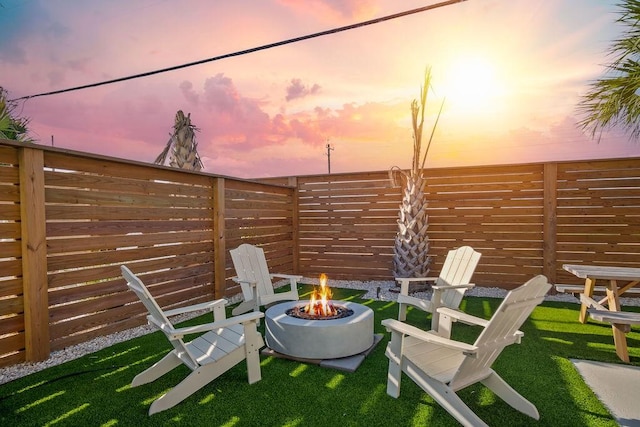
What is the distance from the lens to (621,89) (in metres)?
5.26

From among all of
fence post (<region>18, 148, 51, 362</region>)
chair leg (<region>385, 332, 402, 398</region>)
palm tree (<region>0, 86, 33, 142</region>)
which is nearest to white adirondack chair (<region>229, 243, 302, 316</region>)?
fence post (<region>18, 148, 51, 362</region>)

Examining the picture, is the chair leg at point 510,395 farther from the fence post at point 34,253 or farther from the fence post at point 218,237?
→ the fence post at point 218,237

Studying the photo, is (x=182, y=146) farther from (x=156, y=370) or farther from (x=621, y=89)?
(x=621, y=89)

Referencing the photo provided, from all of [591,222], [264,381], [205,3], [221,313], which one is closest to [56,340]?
[221,313]

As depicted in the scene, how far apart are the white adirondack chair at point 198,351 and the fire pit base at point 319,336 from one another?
1.37ft

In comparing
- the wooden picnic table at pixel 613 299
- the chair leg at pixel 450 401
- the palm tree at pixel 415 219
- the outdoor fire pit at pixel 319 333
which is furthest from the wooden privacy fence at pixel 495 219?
the chair leg at pixel 450 401

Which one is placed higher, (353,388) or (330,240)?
(330,240)

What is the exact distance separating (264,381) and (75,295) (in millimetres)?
2178

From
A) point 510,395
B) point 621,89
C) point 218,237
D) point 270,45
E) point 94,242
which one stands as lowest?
point 510,395

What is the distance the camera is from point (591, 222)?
5.75 metres

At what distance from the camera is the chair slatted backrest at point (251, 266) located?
4398 mm

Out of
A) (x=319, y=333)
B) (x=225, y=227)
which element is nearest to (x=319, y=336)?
(x=319, y=333)

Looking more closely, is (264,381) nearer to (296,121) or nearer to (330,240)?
(330,240)

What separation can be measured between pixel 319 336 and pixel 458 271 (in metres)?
2.19
